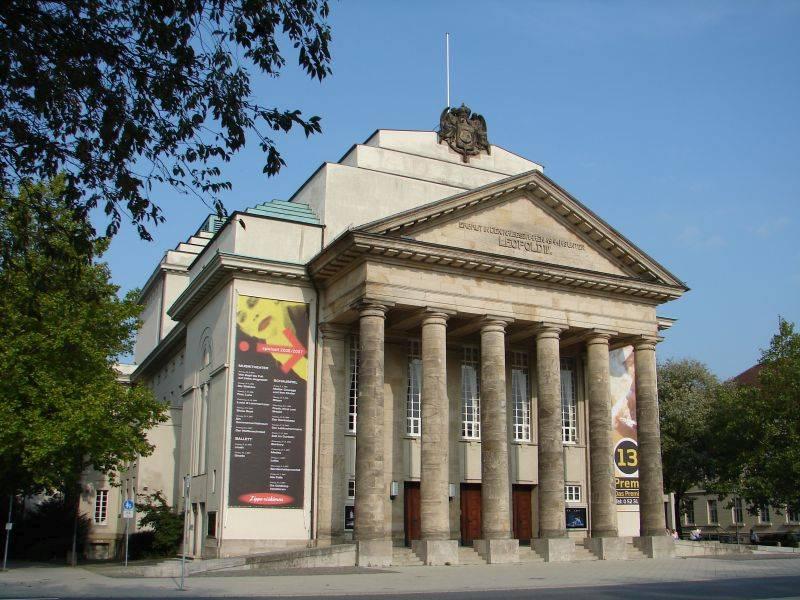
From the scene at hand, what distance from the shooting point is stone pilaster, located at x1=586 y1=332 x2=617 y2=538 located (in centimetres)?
3366

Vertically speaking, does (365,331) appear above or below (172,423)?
above

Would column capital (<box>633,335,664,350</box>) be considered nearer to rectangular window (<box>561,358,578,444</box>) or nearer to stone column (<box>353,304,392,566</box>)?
rectangular window (<box>561,358,578,444</box>)

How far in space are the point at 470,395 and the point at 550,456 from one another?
5113mm

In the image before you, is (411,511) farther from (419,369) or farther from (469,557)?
(419,369)

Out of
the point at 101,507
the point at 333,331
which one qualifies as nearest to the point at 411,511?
the point at 333,331

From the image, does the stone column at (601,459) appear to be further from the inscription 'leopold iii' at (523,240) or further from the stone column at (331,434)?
the stone column at (331,434)

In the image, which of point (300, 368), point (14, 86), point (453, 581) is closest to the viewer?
point (14, 86)

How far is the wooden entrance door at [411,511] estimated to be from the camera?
111ft

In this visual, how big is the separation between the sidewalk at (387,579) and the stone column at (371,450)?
1385 millimetres

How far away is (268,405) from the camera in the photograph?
104 ft

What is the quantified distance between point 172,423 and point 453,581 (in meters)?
21.8

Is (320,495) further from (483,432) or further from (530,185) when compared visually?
(530,185)

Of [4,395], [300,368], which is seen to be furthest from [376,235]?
[4,395]

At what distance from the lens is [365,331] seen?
30.2m
